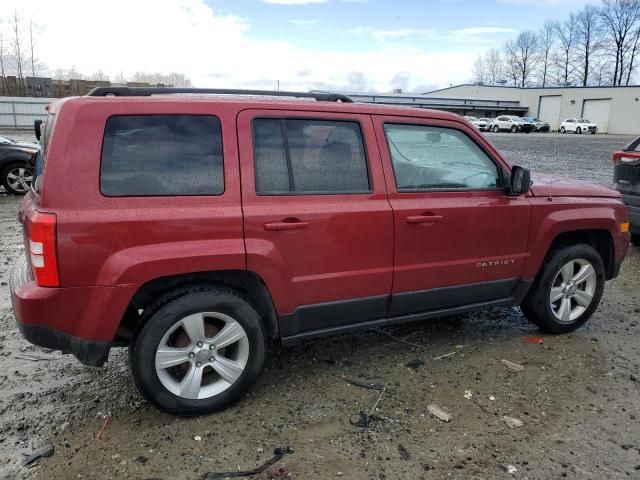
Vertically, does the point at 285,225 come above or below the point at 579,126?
below

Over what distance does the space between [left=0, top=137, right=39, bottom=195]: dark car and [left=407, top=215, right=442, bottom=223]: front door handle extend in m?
9.39

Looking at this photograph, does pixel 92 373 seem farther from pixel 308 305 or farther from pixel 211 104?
pixel 211 104

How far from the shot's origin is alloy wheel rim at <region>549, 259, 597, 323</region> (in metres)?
4.34

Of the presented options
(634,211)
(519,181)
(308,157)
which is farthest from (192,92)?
(634,211)

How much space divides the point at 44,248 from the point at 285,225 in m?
1.28

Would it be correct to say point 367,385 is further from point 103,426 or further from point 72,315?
point 72,315

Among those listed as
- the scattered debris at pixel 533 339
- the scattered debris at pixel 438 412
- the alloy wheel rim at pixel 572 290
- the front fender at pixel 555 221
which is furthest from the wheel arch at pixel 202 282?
the alloy wheel rim at pixel 572 290

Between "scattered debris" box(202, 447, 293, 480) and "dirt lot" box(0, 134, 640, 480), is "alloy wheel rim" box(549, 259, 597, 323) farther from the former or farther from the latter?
"scattered debris" box(202, 447, 293, 480)

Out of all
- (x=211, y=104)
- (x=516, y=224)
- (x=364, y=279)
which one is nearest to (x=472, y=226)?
(x=516, y=224)

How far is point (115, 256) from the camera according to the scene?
2.76 metres

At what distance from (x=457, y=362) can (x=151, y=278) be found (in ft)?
7.60

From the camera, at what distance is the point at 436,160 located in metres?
3.88

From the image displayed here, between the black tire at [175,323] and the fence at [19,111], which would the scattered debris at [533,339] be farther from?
the fence at [19,111]

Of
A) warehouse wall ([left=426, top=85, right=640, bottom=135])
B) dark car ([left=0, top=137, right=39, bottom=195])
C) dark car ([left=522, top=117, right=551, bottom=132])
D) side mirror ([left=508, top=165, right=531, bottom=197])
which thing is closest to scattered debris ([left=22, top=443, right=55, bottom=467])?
side mirror ([left=508, top=165, right=531, bottom=197])
